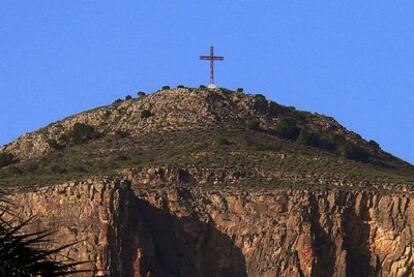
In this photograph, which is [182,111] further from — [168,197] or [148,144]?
[168,197]

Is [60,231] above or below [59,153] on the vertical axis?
below

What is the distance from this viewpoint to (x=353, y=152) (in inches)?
3903

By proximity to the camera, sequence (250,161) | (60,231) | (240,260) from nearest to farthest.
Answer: (60,231)
(240,260)
(250,161)

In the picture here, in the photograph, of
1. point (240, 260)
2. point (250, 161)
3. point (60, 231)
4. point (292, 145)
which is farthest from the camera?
point (292, 145)

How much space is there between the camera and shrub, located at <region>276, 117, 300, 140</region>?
10000cm

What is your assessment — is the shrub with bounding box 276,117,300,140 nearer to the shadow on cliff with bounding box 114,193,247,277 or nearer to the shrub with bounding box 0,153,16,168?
the shrub with bounding box 0,153,16,168

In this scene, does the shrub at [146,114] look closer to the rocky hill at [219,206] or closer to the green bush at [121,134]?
the green bush at [121,134]

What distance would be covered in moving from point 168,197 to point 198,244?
2.23 m

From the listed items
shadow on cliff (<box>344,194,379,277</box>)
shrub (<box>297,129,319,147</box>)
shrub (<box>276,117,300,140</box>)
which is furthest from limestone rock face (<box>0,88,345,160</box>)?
shadow on cliff (<box>344,194,379,277</box>)

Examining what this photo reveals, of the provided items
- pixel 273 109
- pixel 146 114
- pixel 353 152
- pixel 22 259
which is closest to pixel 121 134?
pixel 146 114

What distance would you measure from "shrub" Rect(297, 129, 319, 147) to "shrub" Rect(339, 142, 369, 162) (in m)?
1.34

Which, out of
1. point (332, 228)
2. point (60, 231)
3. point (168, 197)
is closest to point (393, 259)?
point (332, 228)

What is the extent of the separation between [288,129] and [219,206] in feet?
50.8

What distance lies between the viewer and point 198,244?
8494 centimetres
